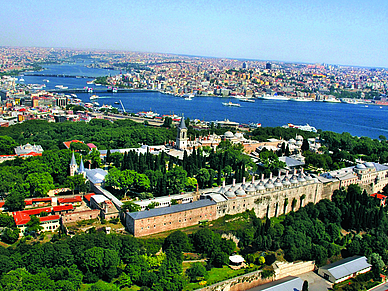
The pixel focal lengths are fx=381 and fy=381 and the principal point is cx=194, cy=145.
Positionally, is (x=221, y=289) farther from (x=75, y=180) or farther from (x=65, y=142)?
(x=65, y=142)

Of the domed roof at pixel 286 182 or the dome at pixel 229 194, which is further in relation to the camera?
the domed roof at pixel 286 182

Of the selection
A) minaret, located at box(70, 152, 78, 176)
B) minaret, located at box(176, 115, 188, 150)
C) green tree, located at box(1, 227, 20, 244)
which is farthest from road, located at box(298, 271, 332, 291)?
minaret, located at box(176, 115, 188, 150)

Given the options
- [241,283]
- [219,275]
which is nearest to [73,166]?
[219,275]

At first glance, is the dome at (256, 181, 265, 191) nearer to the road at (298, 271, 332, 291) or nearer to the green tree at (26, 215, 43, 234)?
the road at (298, 271, 332, 291)

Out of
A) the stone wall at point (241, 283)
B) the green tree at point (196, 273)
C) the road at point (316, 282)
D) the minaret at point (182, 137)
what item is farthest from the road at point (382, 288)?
the minaret at point (182, 137)

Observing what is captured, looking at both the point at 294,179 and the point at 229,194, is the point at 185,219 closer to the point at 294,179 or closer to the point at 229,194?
the point at 229,194

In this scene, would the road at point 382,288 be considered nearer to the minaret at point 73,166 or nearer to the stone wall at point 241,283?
the stone wall at point 241,283

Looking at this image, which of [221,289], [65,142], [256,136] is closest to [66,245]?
[221,289]
